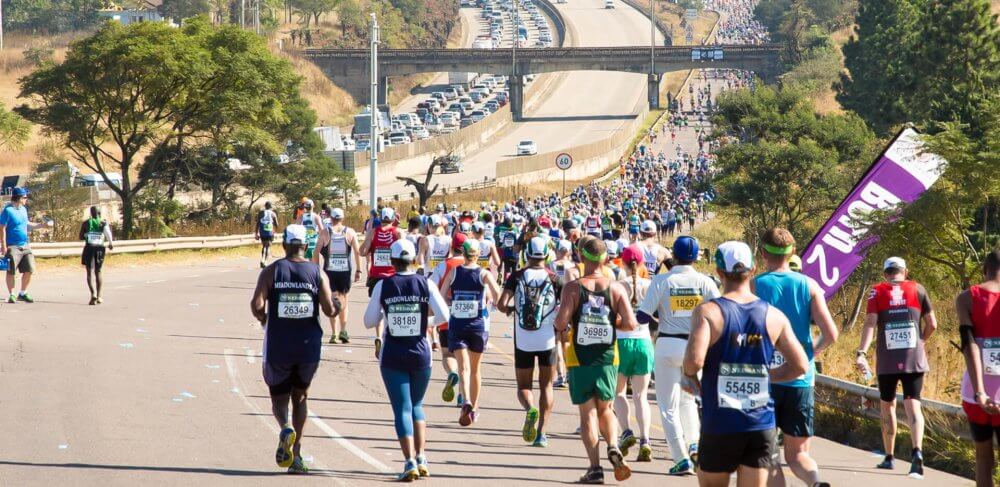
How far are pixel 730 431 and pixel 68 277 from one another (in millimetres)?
24344

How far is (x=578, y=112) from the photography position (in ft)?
435

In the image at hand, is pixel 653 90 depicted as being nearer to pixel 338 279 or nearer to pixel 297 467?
pixel 338 279

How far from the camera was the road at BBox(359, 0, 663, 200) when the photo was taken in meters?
103

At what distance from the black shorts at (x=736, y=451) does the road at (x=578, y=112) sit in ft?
236

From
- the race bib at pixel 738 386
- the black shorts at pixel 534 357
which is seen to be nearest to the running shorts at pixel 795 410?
the race bib at pixel 738 386

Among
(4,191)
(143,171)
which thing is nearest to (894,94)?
(143,171)

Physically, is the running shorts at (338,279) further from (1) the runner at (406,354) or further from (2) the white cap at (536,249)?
(1) the runner at (406,354)

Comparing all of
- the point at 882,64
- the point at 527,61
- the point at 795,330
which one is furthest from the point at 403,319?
the point at 527,61

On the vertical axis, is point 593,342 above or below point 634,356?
above

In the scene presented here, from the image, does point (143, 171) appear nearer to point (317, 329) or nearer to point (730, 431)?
point (317, 329)

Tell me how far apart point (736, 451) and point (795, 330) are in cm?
188

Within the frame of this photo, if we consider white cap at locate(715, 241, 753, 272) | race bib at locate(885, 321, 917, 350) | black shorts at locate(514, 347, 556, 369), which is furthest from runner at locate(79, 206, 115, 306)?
white cap at locate(715, 241, 753, 272)

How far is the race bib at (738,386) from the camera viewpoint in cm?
714

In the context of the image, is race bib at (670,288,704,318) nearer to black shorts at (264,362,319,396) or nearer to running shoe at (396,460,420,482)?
running shoe at (396,460,420,482)
